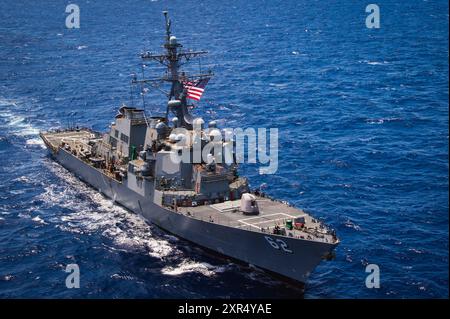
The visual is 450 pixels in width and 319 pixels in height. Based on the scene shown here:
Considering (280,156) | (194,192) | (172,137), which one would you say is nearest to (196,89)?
(172,137)

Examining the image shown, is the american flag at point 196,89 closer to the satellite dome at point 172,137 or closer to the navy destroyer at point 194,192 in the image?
the navy destroyer at point 194,192

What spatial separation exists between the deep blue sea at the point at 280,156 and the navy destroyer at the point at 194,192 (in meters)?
1.47

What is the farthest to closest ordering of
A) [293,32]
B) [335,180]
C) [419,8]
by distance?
[419,8]
[293,32]
[335,180]

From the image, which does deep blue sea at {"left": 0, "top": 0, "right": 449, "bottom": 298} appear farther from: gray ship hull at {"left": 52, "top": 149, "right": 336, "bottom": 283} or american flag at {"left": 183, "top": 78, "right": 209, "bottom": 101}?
american flag at {"left": 183, "top": 78, "right": 209, "bottom": 101}

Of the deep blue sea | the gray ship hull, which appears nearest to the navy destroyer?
the gray ship hull

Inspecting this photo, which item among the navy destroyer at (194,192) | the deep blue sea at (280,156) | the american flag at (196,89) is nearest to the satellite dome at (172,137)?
the navy destroyer at (194,192)

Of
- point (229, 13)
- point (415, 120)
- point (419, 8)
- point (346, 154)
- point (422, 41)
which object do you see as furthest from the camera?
point (229, 13)

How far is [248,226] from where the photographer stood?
127ft

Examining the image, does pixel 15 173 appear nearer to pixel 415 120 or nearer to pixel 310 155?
pixel 310 155

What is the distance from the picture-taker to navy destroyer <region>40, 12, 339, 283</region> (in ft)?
123

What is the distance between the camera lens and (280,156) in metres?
59.1

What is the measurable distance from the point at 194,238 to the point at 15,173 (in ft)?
82.4
